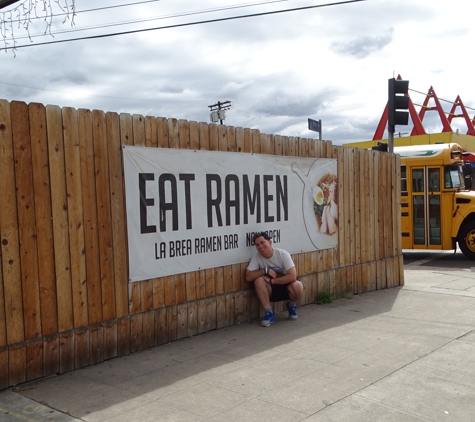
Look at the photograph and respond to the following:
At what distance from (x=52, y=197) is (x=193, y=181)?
5.76 ft

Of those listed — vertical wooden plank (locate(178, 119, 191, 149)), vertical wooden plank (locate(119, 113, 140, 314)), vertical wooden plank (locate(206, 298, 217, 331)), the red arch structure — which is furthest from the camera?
the red arch structure

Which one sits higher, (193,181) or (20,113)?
(20,113)

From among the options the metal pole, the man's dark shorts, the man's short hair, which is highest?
the metal pole

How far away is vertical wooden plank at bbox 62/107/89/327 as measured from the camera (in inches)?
193

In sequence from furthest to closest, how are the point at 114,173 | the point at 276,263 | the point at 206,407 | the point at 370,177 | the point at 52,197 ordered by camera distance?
the point at 370,177 < the point at 276,263 < the point at 114,173 < the point at 52,197 < the point at 206,407

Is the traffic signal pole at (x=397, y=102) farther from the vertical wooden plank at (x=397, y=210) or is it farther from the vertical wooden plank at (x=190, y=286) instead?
the vertical wooden plank at (x=190, y=286)

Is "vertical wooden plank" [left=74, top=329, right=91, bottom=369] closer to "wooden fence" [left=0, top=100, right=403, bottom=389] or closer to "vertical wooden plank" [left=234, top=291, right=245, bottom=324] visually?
"wooden fence" [left=0, top=100, right=403, bottom=389]

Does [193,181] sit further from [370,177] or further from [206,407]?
[370,177]

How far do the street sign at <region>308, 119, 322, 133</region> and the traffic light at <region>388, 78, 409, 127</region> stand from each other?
271 cm

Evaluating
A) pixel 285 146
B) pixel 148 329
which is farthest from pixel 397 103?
pixel 148 329

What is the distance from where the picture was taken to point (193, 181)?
6.10 m

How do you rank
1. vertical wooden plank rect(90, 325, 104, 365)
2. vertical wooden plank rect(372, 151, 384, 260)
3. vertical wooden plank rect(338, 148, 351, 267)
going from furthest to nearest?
1. vertical wooden plank rect(372, 151, 384, 260)
2. vertical wooden plank rect(338, 148, 351, 267)
3. vertical wooden plank rect(90, 325, 104, 365)

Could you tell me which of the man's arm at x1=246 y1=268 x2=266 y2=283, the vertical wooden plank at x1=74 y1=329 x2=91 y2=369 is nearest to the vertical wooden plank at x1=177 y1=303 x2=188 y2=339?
the man's arm at x1=246 y1=268 x2=266 y2=283

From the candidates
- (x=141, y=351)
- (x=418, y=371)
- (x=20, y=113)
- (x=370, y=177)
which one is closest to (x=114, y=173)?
(x=20, y=113)
